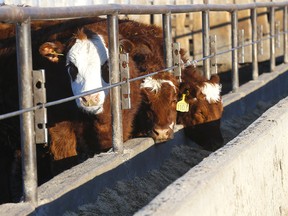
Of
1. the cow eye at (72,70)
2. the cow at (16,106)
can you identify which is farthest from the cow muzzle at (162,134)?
the cow eye at (72,70)

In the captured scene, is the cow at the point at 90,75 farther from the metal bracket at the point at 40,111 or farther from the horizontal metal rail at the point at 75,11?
the metal bracket at the point at 40,111

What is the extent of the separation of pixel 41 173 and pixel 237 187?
3.86 m

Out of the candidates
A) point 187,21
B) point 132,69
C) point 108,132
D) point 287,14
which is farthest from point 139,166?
point 187,21

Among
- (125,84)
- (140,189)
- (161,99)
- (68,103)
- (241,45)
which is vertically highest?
(125,84)

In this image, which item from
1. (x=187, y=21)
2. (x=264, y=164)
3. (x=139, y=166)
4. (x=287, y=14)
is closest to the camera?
(x=264, y=164)

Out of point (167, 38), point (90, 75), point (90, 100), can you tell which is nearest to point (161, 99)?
point (167, 38)

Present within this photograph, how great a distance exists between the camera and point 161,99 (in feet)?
35.6

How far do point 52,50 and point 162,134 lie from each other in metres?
1.42

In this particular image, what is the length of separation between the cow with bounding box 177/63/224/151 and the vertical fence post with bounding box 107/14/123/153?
3.24 metres

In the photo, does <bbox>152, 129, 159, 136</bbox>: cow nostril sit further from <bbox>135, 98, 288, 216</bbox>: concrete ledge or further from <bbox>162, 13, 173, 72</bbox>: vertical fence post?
<bbox>135, 98, 288, 216</bbox>: concrete ledge

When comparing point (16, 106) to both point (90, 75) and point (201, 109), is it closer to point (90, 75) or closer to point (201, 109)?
point (90, 75)

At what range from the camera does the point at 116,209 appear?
721 centimetres

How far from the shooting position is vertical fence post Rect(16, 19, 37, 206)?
6.09 m

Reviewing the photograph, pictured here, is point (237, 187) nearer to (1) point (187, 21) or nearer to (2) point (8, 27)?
(2) point (8, 27)
